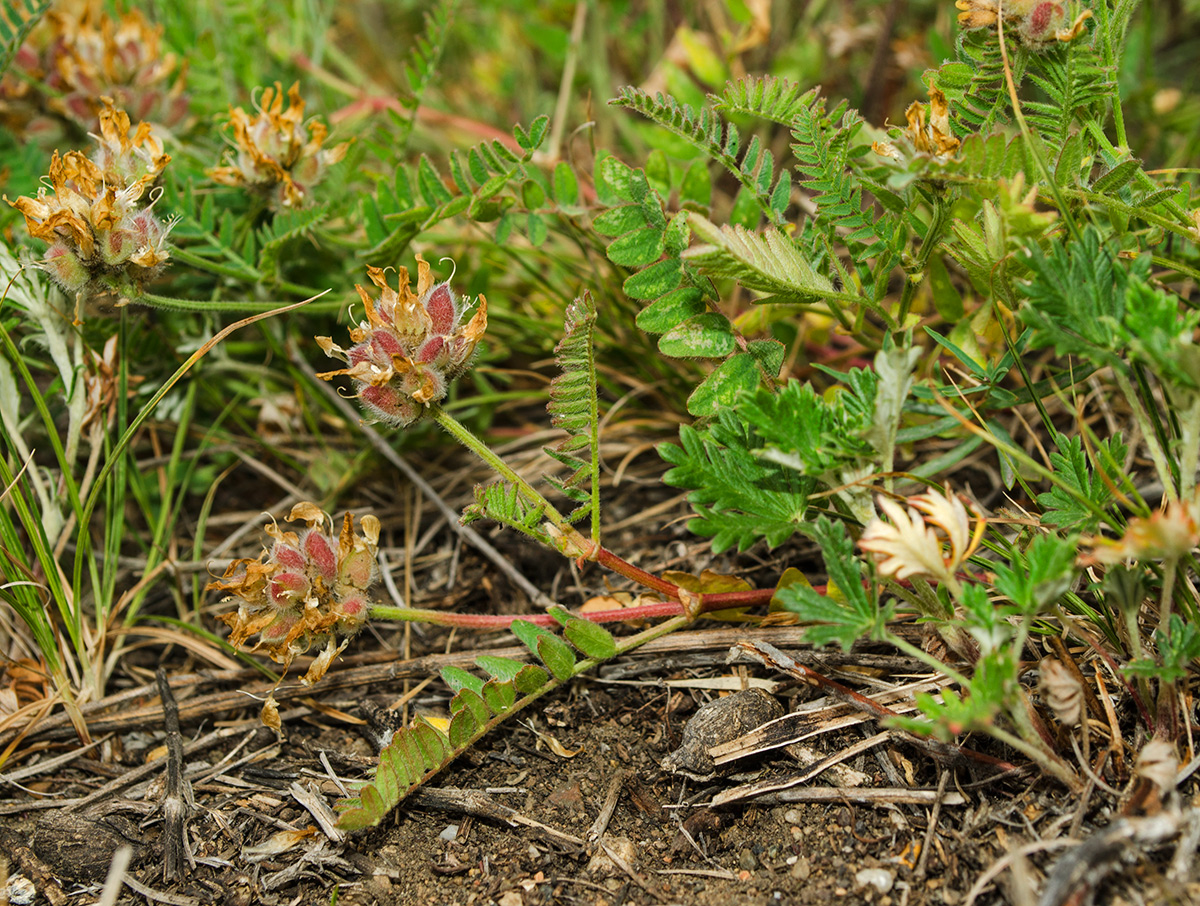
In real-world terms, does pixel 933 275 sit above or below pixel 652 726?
above

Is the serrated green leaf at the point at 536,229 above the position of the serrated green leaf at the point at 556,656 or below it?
above

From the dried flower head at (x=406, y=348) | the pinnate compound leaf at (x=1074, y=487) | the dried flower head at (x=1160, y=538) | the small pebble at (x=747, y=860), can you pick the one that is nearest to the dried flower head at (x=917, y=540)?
the dried flower head at (x=1160, y=538)

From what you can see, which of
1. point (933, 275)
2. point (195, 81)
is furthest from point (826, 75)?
point (195, 81)

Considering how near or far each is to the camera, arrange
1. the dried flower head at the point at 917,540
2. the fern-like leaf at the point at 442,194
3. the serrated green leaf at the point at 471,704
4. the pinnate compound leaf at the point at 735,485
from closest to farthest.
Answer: the dried flower head at the point at 917,540, the pinnate compound leaf at the point at 735,485, the serrated green leaf at the point at 471,704, the fern-like leaf at the point at 442,194

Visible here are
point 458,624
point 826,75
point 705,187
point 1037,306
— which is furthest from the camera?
point 826,75

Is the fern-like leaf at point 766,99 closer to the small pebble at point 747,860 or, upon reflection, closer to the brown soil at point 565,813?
the brown soil at point 565,813

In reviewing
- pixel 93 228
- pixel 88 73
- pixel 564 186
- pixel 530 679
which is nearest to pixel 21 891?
pixel 530 679

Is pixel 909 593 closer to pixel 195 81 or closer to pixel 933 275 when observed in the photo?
pixel 933 275
